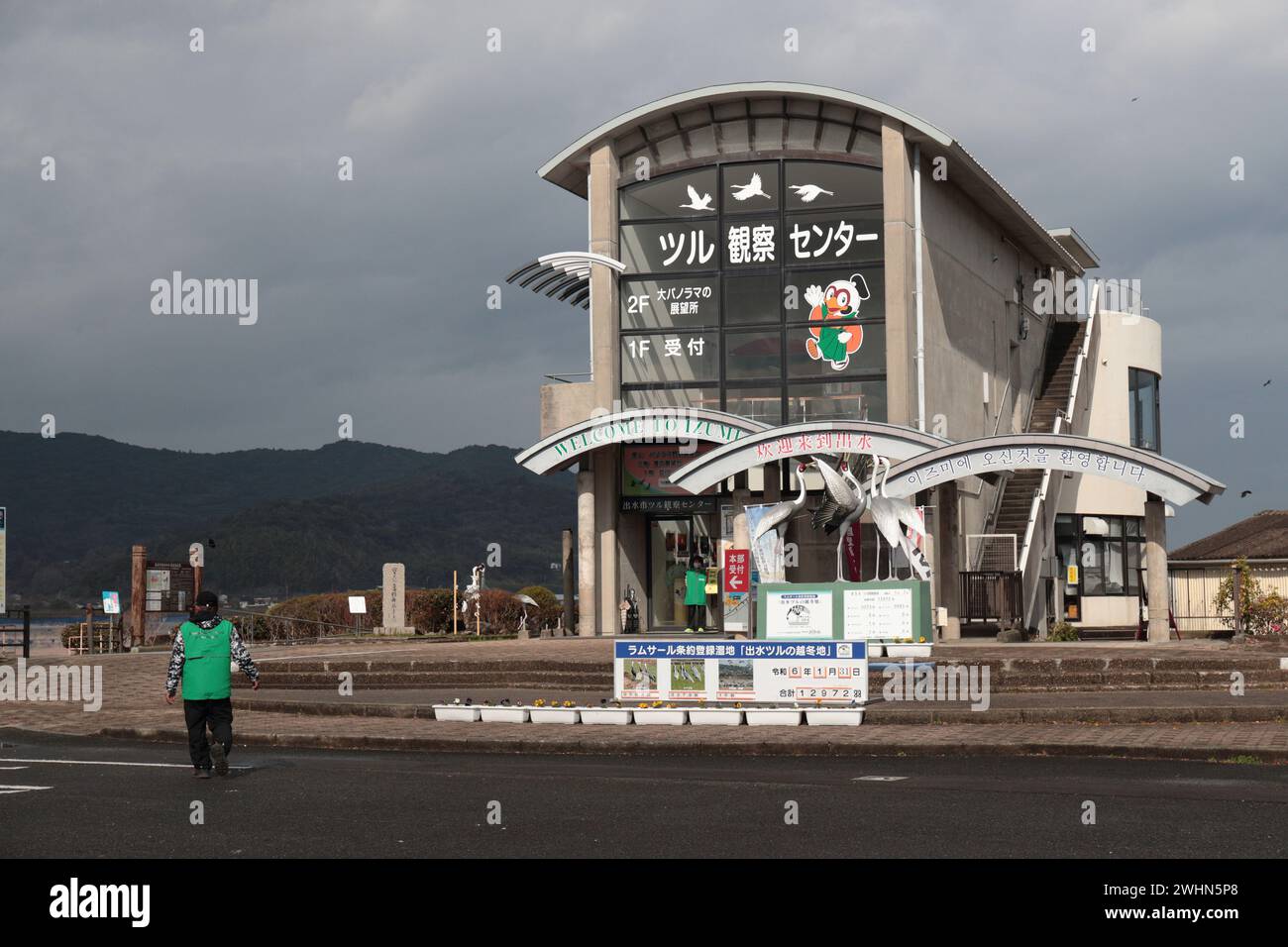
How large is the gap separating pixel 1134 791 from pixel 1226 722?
5.80 m

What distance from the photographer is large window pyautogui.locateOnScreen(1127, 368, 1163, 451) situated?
4556cm

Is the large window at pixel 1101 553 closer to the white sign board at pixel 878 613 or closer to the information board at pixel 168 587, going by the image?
the white sign board at pixel 878 613

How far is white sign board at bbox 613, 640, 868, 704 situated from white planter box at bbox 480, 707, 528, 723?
1.25 m

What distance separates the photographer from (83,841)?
996 centimetres

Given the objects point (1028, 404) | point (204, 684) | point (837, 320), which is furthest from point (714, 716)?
point (1028, 404)

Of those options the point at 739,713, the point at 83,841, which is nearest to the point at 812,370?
the point at 739,713

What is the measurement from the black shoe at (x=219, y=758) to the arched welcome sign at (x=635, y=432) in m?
18.7

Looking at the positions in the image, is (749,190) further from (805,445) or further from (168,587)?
(168,587)

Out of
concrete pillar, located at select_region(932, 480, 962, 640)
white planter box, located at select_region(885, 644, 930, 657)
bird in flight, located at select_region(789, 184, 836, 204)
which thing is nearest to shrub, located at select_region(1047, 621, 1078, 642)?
concrete pillar, located at select_region(932, 480, 962, 640)

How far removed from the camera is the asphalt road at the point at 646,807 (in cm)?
954

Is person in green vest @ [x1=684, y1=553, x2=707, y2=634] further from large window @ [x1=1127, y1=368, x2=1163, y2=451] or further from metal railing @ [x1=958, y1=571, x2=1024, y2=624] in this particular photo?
large window @ [x1=1127, y1=368, x2=1163, y2=451]

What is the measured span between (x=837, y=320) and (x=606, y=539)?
757 cm

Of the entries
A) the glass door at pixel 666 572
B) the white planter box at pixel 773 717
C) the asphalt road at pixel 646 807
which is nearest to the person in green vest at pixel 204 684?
the asphalt road at pixel 646 807
